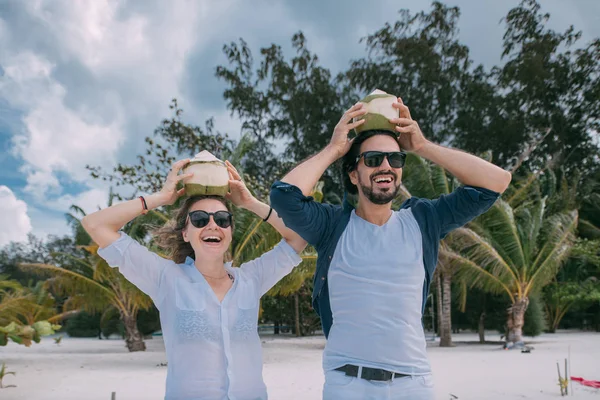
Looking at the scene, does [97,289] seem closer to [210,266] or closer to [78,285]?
[78,285]

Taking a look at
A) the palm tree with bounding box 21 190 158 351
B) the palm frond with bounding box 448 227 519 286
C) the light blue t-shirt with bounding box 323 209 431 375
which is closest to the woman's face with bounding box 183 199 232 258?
the light blue t-shirt with bounding box 323 209 431 375

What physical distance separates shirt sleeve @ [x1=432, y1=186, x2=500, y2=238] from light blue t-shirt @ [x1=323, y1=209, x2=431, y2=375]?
0.57ft

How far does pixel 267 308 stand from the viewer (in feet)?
72.5

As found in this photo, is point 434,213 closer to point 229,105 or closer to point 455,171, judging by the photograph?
point 455,171

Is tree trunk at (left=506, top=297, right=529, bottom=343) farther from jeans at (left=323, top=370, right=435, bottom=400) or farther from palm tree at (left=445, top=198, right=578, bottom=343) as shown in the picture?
jeans at (left=323, top=370, right=435, bottom=400)

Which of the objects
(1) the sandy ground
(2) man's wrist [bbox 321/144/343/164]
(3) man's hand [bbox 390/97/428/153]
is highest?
(3) man's hand [bbox 390/97/428/153]

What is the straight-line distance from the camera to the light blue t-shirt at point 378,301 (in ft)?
7.66

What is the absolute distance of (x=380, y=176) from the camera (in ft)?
8.27

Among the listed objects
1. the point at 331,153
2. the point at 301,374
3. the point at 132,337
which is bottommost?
the point at 301,374

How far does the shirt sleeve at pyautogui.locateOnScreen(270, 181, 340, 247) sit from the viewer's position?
2461mm

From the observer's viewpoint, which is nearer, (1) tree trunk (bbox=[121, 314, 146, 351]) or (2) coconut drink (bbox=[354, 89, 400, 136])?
(2) coconut drink (bbox=[354, 89, 400, 136])

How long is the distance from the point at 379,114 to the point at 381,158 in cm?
21

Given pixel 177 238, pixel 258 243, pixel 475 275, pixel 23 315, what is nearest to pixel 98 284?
pixel 23 315

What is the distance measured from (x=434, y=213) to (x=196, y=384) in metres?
1.35
